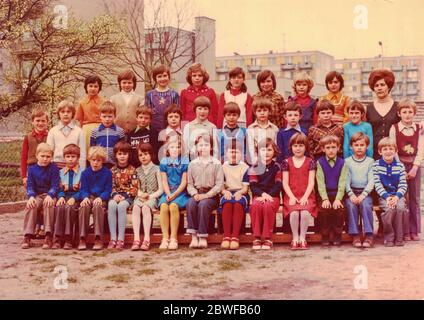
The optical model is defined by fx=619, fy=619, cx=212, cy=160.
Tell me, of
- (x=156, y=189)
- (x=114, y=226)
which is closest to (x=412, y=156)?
(x=156, y=189)

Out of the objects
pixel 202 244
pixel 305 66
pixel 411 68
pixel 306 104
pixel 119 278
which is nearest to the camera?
pixel 119 278

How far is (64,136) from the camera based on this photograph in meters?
6.50

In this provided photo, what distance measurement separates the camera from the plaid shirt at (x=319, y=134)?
250 inches

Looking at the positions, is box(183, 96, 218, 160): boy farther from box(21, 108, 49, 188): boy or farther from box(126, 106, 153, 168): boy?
box(21, 108, 49, 188): boy

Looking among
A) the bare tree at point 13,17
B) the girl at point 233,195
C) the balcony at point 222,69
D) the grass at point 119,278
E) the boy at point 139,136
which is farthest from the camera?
the balcony at point 222,69

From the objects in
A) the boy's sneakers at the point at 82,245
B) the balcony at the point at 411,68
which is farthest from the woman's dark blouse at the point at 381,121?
the balcony at the point at 411,68

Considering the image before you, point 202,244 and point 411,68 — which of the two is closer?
point 202,244

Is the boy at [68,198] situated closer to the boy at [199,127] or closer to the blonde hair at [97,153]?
the blonde hair at [97,153]

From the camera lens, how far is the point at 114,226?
6.20 meters

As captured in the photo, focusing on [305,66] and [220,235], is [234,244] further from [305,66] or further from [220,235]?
[305,66]

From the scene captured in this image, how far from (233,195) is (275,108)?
3.81 ft

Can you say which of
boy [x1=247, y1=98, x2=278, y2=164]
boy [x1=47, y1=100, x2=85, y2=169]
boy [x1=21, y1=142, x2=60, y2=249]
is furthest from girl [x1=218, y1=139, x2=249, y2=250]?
boy [x1=21, y1=142, x2=60, y2=249]

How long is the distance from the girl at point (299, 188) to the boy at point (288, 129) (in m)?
0.13

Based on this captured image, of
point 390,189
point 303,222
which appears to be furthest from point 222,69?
point 303,222
